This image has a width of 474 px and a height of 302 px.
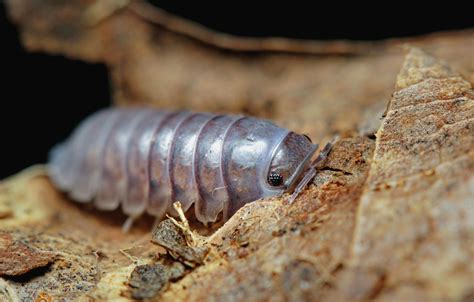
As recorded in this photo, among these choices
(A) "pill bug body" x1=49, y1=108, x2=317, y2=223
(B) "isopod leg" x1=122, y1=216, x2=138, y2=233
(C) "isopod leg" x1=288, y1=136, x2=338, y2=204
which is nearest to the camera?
(C) "isopod leg" x1=288, y1=136, x2=338, y2=204

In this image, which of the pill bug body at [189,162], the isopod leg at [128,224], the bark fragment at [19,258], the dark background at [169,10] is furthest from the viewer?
the dark background at [169,10]

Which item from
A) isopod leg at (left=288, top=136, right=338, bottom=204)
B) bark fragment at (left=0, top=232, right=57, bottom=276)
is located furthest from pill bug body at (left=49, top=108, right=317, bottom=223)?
bark fragment at (left=0, top=232, right=57, bottom=276)

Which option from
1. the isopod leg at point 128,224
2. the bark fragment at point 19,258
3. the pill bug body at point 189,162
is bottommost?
the isopod leg at point 128,224

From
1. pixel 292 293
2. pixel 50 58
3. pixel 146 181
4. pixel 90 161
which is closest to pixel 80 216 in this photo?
pixel 90 161

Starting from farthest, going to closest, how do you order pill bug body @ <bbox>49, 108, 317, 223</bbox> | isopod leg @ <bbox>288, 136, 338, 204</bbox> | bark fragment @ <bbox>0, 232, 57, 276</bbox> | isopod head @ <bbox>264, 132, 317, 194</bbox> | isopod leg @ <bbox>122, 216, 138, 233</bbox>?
isopod leg @ <bbox>122, 216, 138, 233</bbox>, pill bug body @ <bbox>49, 108, 317, 223</bbox>, isopod head @ <bbox>264, 132, 317, 194</bbox>, isopod leg @ <bbox>288, 136, 338, 204</bbox>, bark fragment @ <bbox>0, 232, 57, 276</bbox>

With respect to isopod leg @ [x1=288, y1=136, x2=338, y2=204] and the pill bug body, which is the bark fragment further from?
isopod leg @ [x1=288, y1=136, x2=338, y2=204]

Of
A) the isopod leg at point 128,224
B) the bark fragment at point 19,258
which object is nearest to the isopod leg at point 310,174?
the bark fragment at point 19,258

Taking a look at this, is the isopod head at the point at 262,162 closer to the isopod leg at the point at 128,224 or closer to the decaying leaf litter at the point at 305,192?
the decaying leaf litter at the point at 305,192
